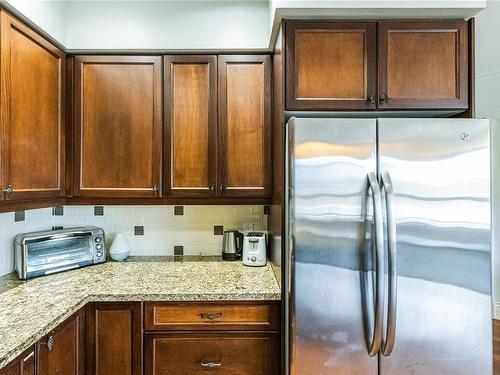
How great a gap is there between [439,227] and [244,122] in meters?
1.14

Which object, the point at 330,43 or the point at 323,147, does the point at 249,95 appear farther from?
the point at 323,147

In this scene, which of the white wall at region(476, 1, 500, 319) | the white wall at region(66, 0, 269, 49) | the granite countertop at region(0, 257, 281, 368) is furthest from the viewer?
the white wall at region(476, 1, 500, 319)

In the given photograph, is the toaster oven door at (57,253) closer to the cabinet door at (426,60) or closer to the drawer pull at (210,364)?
the drawer pull at (210,364)

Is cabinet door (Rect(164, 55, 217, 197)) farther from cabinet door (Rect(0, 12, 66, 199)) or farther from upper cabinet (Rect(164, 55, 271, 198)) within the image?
cabinet door (Rect(0, 12, 66, 199))

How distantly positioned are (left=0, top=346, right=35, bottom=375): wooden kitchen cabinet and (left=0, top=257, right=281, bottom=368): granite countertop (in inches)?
1.8

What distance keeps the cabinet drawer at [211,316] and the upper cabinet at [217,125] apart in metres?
0.64

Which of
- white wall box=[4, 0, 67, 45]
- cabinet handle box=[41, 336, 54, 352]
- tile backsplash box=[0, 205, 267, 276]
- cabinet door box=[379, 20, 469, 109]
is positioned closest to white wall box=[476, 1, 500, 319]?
cabinet door box=[379, 20, 469, 109]

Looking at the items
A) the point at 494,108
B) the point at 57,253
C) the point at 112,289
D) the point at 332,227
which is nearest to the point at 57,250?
the point at 57,253

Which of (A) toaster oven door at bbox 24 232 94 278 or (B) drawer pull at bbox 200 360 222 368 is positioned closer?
(B) drawer pull at bbox 200 360 222 368

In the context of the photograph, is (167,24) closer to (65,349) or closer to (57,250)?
(57,250)

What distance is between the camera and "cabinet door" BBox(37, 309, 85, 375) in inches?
53.5

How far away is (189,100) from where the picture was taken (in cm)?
204

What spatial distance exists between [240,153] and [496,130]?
3.14m

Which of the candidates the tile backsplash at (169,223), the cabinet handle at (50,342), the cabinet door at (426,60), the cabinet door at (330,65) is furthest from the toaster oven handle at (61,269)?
the cabinet door at (426,60)
